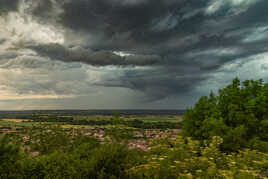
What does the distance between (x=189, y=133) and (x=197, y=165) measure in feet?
43.6

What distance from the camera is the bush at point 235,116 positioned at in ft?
47.0

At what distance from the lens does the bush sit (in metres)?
14.3

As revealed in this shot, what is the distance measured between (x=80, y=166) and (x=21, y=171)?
8.04 feet

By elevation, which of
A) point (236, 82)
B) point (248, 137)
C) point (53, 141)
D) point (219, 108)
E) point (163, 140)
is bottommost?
point (53, 141)

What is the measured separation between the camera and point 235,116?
1595 centimetres

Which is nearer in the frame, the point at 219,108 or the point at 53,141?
the point at 219,108

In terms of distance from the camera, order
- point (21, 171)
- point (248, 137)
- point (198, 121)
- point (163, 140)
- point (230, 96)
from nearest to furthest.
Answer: point (21, 171) → point (163, 140) → point (248, 137) → point (230, 96) → point (198, 121)

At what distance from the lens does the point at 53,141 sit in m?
19.5

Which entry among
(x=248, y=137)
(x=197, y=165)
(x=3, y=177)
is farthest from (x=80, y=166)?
(x=248, y=137)

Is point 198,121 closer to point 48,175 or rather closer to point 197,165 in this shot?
point 197,165

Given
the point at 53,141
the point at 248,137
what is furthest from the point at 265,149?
the point at 53,141

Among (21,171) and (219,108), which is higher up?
(219,108)

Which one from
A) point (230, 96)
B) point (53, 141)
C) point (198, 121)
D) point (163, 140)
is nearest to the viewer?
point (163, 140)

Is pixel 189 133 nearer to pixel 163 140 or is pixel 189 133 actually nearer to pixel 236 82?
pixel 236 82
